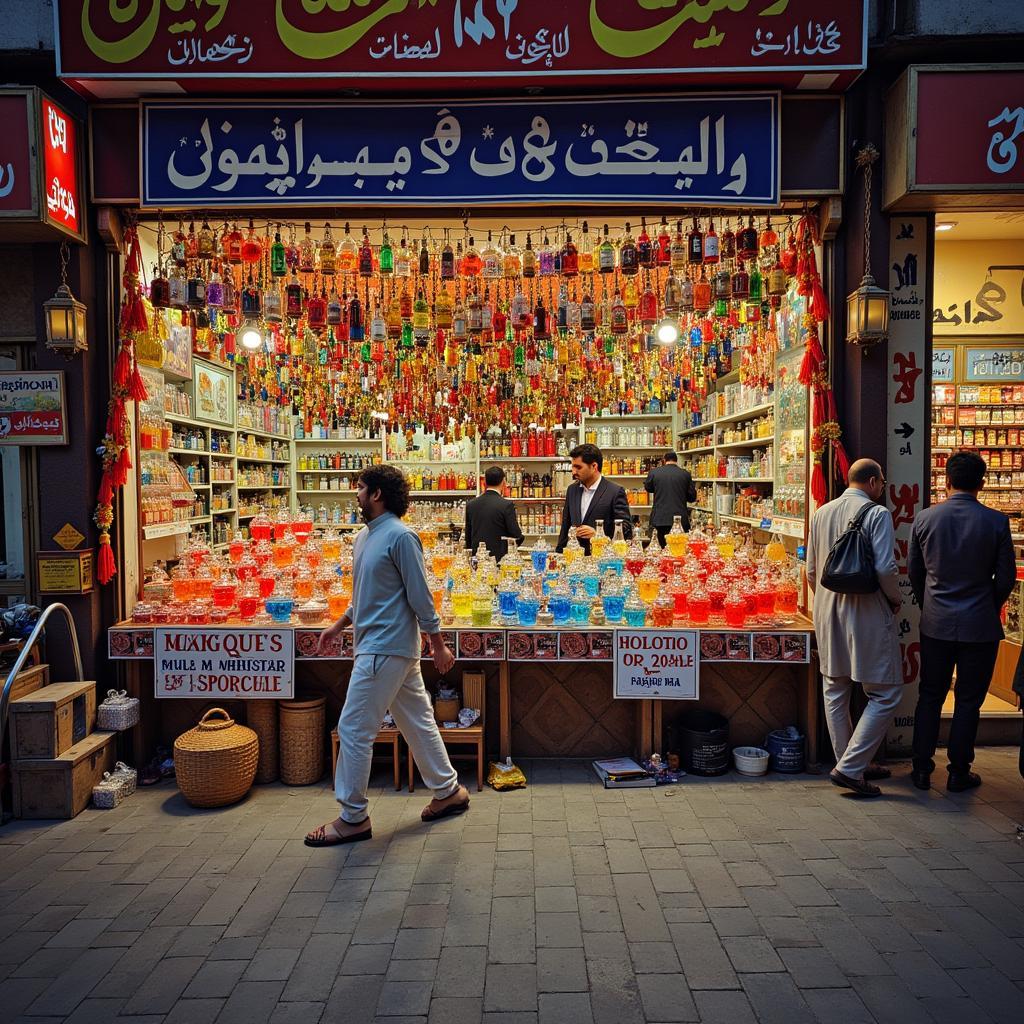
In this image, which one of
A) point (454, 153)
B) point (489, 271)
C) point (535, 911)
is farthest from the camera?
point (489, 271)

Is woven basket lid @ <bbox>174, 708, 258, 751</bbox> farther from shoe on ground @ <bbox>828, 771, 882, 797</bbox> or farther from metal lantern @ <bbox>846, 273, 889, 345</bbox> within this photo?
metal lantern @ <bbox>846, 273, 889, 345</bbox>

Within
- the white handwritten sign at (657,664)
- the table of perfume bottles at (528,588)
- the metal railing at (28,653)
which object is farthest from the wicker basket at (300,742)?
the white handwritten sign at (657,664)

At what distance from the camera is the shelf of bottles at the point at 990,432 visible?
262 inches

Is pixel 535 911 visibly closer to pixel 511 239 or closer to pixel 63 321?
pixel 63 321

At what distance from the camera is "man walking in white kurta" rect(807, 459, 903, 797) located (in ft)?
11.7

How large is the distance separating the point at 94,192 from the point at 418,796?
3871mm

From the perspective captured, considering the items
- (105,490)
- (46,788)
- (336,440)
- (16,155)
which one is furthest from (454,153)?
(336,440)

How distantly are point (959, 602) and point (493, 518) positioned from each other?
3.58 m

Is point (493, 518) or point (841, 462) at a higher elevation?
point (841, 462)

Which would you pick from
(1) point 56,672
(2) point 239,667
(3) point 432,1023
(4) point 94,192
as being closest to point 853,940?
(3) point 432,1023

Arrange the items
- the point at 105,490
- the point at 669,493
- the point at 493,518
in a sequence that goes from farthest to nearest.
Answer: the point at 669,493 → the point at 493,518 → the point at 105,490

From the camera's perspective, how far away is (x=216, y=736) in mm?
3742

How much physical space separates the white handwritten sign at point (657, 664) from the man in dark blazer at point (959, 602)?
1230 millimetres

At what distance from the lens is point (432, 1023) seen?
213 centimetres
